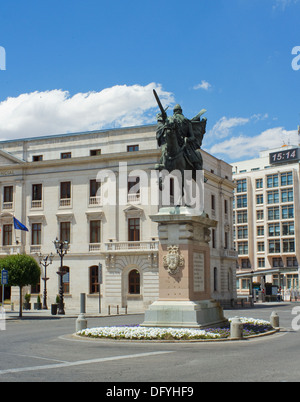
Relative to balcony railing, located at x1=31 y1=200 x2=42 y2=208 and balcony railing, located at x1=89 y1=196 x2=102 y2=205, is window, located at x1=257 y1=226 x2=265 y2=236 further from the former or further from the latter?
balcony railing, located at x1=31 y1=200 x2=42 y2=208

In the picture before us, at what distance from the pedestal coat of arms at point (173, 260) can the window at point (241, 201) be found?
286 feet

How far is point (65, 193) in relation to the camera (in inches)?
2132

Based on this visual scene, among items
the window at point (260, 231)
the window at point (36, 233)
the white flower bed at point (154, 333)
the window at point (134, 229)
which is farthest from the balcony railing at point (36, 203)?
the window at point (260, 231)

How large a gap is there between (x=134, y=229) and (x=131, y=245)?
1.62 m

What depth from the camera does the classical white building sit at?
50.0m

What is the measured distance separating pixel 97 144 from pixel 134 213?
8.14 meters

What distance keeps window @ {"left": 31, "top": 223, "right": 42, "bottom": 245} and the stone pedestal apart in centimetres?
3623

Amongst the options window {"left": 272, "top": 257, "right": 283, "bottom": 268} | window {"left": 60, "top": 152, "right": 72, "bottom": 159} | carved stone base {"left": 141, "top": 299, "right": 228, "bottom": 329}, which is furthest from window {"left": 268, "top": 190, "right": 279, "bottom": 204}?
→ carved stone base {"left": 141, "top": 299, "right": 228, "bottom": 329}

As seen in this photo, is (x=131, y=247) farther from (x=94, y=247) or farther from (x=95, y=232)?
(x=95, y=232)

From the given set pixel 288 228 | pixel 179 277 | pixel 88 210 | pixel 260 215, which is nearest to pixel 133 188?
pixel 88 210

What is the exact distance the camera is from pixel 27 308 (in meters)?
49.5

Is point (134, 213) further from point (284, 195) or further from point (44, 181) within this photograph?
point (284, 195)
